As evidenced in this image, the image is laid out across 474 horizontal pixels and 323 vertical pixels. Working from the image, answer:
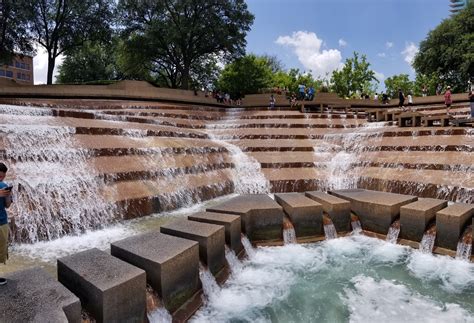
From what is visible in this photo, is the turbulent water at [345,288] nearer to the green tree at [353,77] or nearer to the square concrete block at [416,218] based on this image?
the square concrete block at [416,218]

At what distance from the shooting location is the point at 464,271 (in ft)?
17.3

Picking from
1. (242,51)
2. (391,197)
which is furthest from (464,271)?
(242,51)

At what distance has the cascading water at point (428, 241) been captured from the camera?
236 inches

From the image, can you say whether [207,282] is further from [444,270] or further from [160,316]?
[444,270]

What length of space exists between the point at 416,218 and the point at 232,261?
347cm

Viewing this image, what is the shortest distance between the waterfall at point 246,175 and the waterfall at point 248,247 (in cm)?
400

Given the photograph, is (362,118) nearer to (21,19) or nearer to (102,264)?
(102,264)

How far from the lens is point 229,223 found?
5.38 meters

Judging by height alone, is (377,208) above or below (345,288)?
above

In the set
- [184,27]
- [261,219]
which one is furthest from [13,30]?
[261,219]

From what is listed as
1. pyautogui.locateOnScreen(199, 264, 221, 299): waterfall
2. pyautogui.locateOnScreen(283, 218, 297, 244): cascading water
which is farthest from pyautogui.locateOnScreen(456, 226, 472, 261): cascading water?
pyautogui.locateOnScreen(199, 264, 221, 299): waterfall

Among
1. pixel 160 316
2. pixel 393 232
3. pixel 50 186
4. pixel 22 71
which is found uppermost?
pixel 22 71

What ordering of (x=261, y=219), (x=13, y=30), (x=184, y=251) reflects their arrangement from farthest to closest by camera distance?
(x=13, y=30) → (x=261, y=219) → (x=184, y=251)

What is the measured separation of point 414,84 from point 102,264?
5123 cm
